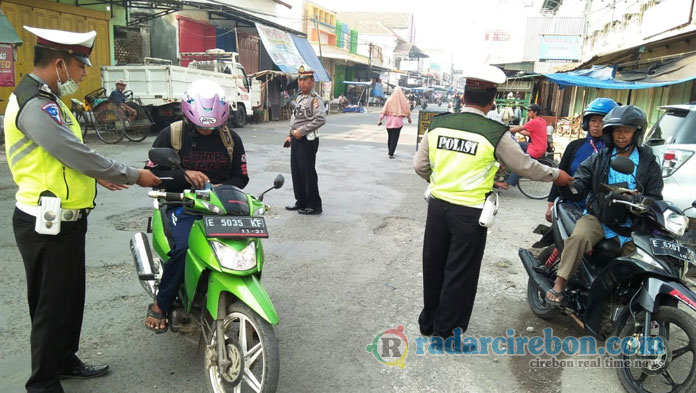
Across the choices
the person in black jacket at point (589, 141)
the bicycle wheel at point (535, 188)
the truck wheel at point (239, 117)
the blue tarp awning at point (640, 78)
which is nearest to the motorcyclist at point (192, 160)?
the person in black jacket at point (589, 141)

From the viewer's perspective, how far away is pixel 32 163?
2477 millimetres

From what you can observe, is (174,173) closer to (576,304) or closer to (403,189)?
(576,304)

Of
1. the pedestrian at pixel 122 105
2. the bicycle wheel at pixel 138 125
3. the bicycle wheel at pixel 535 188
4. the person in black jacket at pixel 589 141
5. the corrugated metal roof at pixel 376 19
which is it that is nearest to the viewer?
Answer: the person in black jacket at pixel 589 141

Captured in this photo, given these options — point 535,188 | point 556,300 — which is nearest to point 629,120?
point 556,300

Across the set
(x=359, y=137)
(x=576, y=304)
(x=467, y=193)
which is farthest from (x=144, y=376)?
(x=359, y=137)

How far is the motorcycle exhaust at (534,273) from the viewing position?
152 inches

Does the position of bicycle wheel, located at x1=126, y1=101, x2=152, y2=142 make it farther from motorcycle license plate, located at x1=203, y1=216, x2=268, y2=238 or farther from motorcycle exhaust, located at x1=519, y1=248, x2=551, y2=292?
motorcycle license plate, located at x1=203, y1=216, x2=268, y2=238

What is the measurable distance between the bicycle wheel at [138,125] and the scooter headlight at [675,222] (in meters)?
12.6

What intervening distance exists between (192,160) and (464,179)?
5.96 ft

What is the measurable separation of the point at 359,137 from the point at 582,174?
565 inches

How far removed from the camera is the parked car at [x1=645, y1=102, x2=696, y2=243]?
540cm

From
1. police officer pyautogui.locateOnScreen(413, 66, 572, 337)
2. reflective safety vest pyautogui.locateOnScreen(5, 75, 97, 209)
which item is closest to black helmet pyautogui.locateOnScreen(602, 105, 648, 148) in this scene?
police officer pyautogui.locateOnScreen(413, 66, 572, 337)

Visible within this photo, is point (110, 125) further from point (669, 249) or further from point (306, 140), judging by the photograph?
point (669, 249)

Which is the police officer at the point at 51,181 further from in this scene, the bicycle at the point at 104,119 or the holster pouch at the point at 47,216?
the bicycle at the point at 104,119
